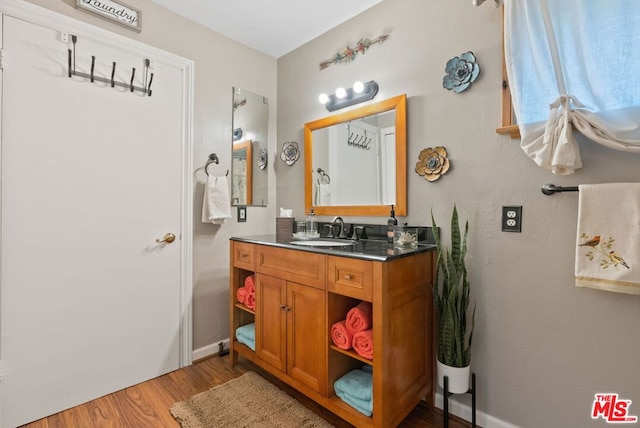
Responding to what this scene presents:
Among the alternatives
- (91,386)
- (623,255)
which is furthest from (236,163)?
(623,255)

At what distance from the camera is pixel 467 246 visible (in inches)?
64.7

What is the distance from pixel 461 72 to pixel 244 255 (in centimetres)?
168

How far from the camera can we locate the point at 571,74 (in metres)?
1.29

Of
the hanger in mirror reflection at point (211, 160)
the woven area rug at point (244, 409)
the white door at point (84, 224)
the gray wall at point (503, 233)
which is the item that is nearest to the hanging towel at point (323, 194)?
the gray wall at point (503, 233)

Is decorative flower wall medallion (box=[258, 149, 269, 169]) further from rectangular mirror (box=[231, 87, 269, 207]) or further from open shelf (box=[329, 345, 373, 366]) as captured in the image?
open shelf (box=[329, 345, 373, 366])

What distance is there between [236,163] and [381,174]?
119 cm

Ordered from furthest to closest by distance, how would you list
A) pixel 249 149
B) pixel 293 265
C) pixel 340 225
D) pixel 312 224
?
pixel 249 149
pixel 312 224
pixel 340 225
pixel 293 265

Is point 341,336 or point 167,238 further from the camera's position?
point 167,238

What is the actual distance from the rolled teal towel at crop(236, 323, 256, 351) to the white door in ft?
1.46

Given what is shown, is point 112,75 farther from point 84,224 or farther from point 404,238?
point 404,238

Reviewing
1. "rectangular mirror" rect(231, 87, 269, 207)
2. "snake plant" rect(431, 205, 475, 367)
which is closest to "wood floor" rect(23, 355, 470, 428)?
"snake plant" rect(431, 205, 475, 367)

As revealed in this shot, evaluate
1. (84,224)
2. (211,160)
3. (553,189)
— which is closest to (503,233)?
(553,189)

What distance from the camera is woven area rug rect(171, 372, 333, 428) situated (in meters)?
1.60

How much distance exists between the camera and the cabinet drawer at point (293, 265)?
1.59m
